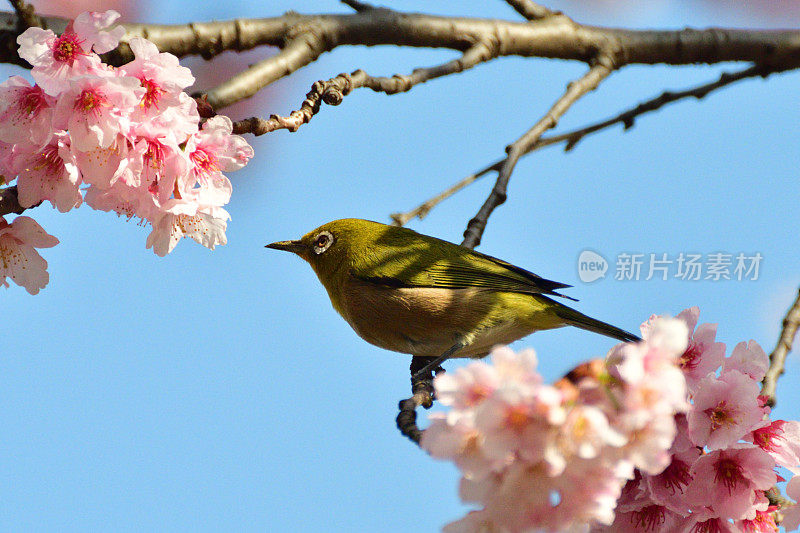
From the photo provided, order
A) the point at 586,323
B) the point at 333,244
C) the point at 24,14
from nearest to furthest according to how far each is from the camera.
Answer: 1. the point at 24,14
2. the point at 586,323
3. the point at 333,244

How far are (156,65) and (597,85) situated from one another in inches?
124

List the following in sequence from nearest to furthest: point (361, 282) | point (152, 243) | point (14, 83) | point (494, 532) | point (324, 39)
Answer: point (494, 532) < point (14, 83) < point (152, 243) < point (324, 39) < point (361, 282)

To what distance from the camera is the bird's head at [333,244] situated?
5086 mm

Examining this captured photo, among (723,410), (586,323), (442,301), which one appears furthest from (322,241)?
(723,410)

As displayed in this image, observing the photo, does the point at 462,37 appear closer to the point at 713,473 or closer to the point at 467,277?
the point at 467,277

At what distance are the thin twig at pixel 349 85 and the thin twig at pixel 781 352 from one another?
7.25ft

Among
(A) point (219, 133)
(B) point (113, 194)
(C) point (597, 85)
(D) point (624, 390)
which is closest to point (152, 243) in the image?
(B) point (113, 194)

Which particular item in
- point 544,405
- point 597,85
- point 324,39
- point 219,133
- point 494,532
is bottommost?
point 494,532

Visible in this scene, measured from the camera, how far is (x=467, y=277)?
4742 mm

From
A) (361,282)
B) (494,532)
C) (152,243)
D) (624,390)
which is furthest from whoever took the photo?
(361,282)

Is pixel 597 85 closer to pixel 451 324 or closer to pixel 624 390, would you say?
pixel 451 324

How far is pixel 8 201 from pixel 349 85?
1451mm

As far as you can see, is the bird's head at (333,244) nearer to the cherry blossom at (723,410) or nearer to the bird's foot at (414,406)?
the bird's foot at (414,406)

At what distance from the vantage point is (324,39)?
3.84 meters
